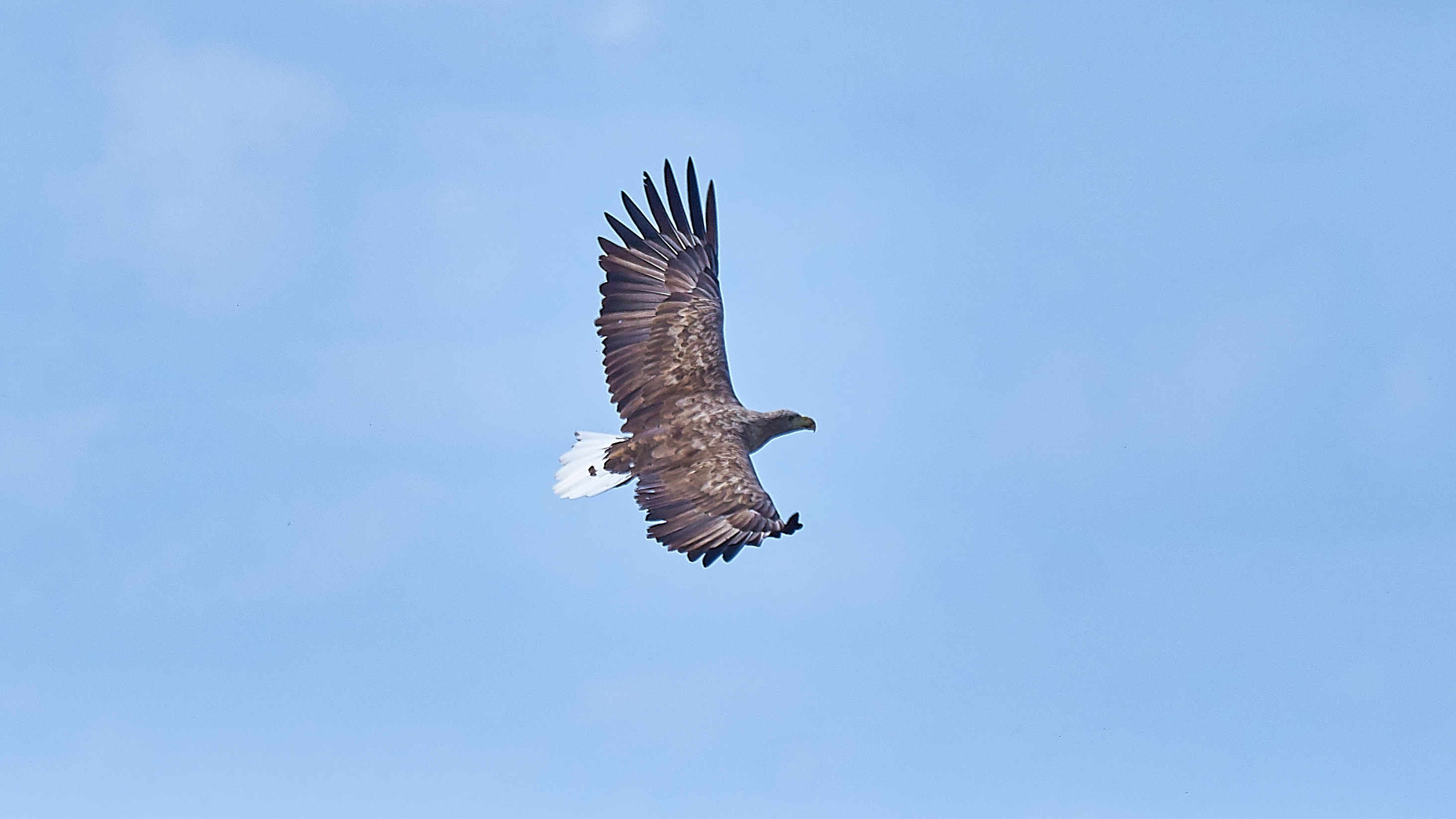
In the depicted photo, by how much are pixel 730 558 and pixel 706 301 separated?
20.9 feet

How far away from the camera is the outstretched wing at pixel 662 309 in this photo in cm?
2448

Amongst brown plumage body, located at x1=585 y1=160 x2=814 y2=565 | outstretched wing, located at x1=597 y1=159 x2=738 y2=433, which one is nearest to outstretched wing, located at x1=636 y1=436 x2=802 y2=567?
brown plumage body, located at x1=585 y1=160 x2=814 y2=565

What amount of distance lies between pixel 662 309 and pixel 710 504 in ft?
14.9

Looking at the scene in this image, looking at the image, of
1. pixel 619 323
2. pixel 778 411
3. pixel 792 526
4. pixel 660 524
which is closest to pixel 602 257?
pixel 619 323

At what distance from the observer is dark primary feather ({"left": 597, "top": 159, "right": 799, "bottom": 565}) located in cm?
2159

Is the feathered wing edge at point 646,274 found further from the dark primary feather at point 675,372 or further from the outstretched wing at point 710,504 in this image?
the outstretched wing at point 710,504

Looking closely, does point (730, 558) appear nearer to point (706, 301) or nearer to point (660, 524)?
point (660, 524)

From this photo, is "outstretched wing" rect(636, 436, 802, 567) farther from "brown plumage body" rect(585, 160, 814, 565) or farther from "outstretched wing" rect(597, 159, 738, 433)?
"outstretched wing" rect(597, 159, 738, 433)

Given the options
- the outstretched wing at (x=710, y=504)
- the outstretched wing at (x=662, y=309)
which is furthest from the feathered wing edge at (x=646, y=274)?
the outstretched wing at (x=710, y=504)

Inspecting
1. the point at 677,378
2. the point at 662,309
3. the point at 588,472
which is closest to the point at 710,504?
the point at 588,472

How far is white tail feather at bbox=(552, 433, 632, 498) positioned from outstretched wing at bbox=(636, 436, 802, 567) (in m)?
0.45

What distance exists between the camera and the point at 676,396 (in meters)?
24.4

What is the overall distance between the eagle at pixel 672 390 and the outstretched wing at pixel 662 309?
0.01m

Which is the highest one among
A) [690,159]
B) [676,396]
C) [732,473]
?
[690,159]
